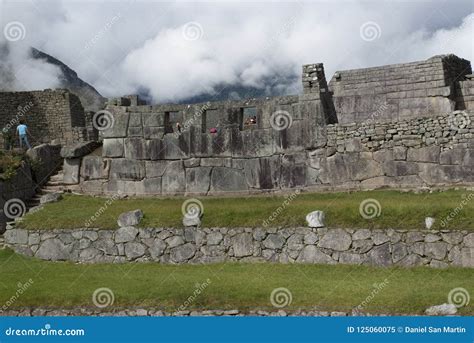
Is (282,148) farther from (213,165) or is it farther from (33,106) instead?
(33,106)

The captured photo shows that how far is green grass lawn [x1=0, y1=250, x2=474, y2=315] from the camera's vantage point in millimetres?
12117

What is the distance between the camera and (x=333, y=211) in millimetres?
15703

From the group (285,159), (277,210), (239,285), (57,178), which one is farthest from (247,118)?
(239,285)

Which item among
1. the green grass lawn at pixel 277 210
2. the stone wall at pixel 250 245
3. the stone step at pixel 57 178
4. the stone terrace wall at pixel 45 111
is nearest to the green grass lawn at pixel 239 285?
the stone wall at pixel 250 245

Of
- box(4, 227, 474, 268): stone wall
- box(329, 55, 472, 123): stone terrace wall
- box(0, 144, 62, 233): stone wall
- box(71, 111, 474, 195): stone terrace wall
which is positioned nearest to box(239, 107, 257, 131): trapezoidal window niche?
box(71, 111, 474, 195): stone terrace wall

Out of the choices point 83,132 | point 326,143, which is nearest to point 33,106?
point 83,132

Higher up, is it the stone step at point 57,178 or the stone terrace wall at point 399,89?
the stone terrace wall at point 399,89

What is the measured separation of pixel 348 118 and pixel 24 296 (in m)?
13.4

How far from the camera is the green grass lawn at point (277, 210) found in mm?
14648

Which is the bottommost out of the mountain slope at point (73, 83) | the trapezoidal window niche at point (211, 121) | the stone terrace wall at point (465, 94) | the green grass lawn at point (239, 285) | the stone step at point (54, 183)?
the green grass lawn at point (239, 285)

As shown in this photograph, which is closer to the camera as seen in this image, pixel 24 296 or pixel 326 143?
pixel 24 296

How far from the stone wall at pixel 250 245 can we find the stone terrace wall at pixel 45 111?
1874 centimetres

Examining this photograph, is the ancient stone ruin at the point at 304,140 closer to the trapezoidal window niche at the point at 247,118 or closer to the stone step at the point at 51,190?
the trapezoidal window niche at the point at 247,118

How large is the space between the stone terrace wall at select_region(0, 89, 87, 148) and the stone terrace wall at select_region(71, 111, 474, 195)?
Answer: 587 inches
